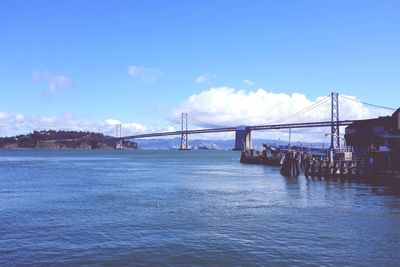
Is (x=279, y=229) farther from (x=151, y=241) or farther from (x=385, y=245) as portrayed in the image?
(x=151, y=241)

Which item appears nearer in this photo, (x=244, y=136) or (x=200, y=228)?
(x=200, y=228)

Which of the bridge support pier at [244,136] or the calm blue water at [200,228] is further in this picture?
the bridge support pier at [244,136]

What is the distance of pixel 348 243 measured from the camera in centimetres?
2034

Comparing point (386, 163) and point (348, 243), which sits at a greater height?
point (386, 163)

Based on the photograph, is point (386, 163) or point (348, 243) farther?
point (386, 163)

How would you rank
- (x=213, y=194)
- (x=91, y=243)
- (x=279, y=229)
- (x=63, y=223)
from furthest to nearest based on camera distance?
(x=213, y=194) < (x=63, y=223) < (x=279, y=229) < (x=91, y=243)

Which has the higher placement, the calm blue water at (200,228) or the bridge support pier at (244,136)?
the bridge support pier at (244,136)

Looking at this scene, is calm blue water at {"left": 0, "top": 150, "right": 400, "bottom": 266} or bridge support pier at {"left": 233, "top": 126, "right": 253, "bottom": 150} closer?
calm blue water at {"left": 0, "top": 150, "right": 400, "bottom": 266}

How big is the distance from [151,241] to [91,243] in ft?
9.07

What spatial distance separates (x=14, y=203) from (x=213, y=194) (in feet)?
55.0

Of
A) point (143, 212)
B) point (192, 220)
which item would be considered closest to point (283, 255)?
point (192, 220)

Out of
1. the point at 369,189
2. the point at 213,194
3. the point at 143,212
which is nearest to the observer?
the point at 143,212

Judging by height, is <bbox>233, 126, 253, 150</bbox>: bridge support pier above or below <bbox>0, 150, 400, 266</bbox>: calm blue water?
above

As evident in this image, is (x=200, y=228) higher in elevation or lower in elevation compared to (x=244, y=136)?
lower
